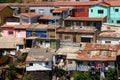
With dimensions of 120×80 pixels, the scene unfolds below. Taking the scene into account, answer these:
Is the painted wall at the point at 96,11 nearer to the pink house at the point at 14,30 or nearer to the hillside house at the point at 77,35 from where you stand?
the hillside house at the point at 77,35

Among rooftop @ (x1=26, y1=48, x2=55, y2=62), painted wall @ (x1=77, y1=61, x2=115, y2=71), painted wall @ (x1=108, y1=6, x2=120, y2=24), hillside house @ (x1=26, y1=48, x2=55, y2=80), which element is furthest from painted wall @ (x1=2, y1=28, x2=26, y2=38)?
painted wall @ (x1=108, y1=6, x2=120, y2=24)

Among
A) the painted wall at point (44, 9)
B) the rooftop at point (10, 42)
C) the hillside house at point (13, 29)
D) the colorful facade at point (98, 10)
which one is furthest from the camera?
the painted wall at point (44, 9)

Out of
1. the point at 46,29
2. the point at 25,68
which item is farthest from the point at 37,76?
the point at 46,29

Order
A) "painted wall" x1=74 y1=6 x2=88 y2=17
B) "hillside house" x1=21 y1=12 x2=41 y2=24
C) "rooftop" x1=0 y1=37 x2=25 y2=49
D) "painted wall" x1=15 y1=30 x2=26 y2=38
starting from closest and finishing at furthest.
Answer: "rooftop" x1=0 y1=37 x2=25 y2=49, "painted wall" x1=15 y1=30 x2=26 y2=38, "hillside house" x1=21 y1=12 x2=41 y2=24, "painted wall" x1=74 y1=6 x2=88 y2=17

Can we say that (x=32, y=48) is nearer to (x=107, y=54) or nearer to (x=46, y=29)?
(x=46, y=29)

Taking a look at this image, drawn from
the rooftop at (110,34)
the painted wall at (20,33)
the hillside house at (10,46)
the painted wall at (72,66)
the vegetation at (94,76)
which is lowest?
the vegetation at (94,76)

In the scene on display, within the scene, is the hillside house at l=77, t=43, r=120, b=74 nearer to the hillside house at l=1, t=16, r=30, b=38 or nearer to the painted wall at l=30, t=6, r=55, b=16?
the hillside house at l=1, t=16, r=30, b=38

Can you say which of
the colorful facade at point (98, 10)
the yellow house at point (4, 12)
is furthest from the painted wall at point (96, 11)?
the yellow house at point (4, 12)
